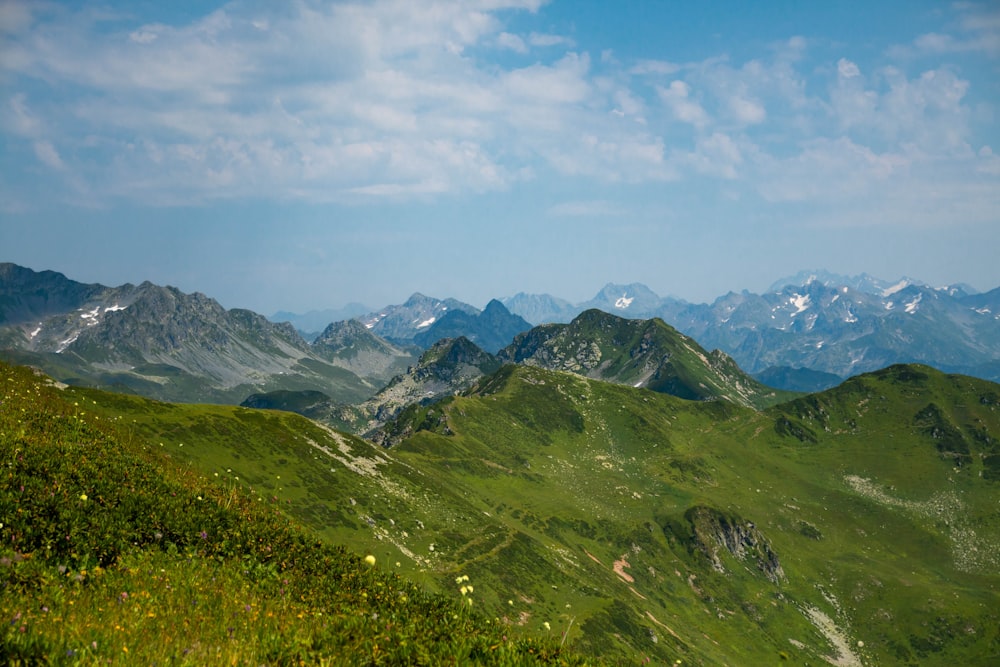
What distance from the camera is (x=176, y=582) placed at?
13570 millimetres

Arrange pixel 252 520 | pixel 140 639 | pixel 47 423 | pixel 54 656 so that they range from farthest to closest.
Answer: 1. pixel 47 423
2. pixel 252 520
3. pixel 140 639
4. pixel 54 656

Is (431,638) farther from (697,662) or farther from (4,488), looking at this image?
(697,662)

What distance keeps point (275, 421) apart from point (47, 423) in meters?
131

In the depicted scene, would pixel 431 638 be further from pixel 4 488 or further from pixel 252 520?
pixel 4 488

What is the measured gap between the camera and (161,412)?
405 ft

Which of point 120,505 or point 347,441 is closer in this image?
point 120,505

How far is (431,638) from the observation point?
39.8 ft

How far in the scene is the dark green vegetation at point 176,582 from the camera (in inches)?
400

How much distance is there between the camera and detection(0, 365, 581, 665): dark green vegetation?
10.2m

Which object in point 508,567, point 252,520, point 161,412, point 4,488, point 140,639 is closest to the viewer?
point 140,639

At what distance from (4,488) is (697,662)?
177919 mm

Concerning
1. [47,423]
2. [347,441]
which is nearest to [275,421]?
[347,441]

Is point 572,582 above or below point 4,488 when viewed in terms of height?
below

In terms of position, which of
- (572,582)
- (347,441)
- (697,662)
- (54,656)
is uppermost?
(54,656)
